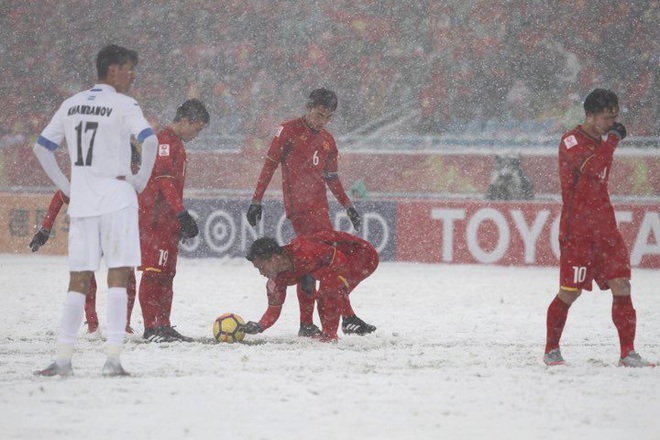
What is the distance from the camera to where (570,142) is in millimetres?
6152

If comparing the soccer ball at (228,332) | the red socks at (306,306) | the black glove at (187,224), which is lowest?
the soccer ball at (228,332)

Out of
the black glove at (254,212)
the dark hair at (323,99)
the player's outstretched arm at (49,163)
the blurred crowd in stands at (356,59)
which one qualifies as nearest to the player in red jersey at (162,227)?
the black glove at (254,212)

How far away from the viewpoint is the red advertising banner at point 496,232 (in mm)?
15406

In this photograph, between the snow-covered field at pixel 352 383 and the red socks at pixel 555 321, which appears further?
the red socks at pixel 555 321

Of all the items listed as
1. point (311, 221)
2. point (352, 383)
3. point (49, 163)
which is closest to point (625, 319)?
point (352, 383)

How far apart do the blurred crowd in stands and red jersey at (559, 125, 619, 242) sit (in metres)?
14.5

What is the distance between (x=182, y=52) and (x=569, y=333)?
17.0 metres

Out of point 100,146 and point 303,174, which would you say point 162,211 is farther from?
→ point 100,146

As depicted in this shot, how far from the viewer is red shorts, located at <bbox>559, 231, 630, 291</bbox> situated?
6.11m

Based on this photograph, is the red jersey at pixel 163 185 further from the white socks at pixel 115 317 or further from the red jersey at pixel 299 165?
the white socks at pixel 115 317

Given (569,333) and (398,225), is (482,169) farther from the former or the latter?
(569,333)

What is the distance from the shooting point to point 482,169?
20281 mm

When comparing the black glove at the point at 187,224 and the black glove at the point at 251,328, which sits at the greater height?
the black glove at the point at 187,224

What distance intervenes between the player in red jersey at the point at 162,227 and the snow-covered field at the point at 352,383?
36cm
